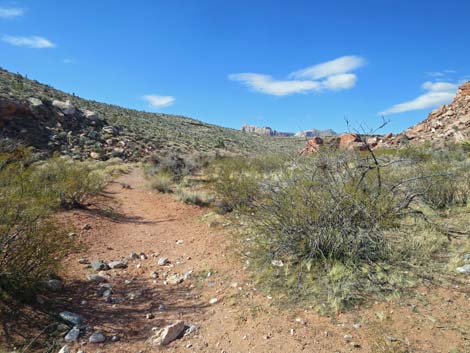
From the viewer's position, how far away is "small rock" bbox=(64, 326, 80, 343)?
11.0ft

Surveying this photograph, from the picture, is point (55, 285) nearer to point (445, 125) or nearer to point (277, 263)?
point (277, 263)

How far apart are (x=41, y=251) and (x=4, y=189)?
44.2 inches

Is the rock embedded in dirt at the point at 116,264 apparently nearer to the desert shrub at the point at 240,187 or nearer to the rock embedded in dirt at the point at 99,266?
the rock embedded in dirt at the point at 99,266

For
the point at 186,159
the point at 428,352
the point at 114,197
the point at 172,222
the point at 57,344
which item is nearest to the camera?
the point at 428,352

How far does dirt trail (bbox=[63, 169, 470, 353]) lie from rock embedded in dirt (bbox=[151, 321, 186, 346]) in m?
0.07

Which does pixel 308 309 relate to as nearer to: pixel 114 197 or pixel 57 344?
pixel 57 344

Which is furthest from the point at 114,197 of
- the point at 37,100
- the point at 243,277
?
the point at 37,100

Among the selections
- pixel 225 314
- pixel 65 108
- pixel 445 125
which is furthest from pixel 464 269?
pixel 65 108

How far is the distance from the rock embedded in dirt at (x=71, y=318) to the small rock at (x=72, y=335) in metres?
0.15

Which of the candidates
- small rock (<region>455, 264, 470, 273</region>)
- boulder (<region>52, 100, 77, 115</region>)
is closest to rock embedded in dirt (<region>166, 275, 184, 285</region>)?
small rock (<region>455, 264, 470, 273</region>)

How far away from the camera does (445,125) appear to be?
24094 mm

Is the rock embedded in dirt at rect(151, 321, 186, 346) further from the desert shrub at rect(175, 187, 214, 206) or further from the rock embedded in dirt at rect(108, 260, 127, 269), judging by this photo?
the desert shrub at rect(175, 187, 214, 206)

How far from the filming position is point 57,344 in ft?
A: 10.7

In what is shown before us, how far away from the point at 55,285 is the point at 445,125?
2718 centimetres
